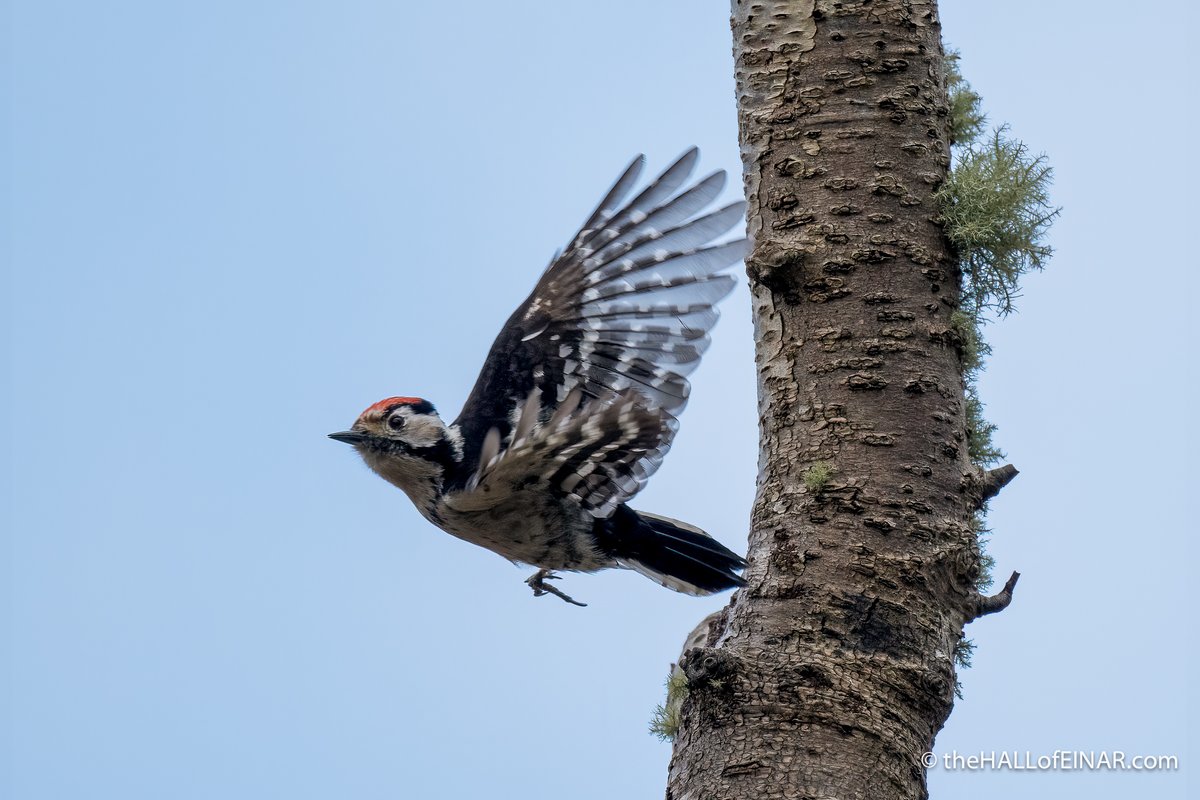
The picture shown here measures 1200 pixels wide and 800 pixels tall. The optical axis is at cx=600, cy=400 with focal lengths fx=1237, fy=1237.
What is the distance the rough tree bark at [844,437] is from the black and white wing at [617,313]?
0.65 meters

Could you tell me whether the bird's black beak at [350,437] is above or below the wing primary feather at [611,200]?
below

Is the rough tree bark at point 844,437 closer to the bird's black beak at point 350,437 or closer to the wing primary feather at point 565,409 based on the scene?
the wing primary feather at point 565,409

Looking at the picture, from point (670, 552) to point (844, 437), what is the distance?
3.72 feet

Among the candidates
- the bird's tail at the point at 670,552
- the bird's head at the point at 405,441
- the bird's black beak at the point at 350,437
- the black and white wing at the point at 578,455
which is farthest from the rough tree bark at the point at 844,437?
the bird's black beak at the point at 350,437

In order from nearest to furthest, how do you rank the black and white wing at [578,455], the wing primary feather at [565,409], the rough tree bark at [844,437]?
the rough tree bark at [844,437]
the wing primary feather at [565,409]
the black and white wing at [578,455]

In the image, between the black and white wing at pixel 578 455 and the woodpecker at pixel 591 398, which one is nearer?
the black and white wing at pixel 578 455

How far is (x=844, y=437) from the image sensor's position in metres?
2.92

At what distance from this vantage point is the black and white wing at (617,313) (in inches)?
153

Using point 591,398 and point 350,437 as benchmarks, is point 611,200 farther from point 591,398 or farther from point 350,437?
point 350,437

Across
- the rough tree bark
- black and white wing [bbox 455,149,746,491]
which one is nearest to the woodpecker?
black and white wing [bbox 455,149,746,491]

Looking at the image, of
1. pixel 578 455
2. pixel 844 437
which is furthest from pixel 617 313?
pixel 844 437

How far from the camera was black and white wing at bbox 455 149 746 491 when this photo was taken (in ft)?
12.8

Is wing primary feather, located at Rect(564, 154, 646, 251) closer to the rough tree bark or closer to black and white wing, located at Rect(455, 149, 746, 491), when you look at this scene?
black and white wing, located at Rect(455, 149, 746, 491)

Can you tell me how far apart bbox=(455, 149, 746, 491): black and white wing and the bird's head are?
81 millimetres
